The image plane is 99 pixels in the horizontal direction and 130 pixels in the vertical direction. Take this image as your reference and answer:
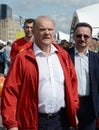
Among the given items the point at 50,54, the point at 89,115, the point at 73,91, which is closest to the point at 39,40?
the point at 50,54

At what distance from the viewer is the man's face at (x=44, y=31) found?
3.90m

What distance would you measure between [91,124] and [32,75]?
1461mm

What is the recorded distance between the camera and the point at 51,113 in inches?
156

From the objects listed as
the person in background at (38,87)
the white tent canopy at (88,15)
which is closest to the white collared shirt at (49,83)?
the person in background at (38,87)

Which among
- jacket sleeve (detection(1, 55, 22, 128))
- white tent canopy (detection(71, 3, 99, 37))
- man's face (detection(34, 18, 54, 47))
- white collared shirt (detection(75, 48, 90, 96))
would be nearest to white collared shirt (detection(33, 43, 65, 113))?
man's face (detection(34, 18, 54, 47))

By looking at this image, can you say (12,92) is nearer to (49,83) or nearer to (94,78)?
(49,83)

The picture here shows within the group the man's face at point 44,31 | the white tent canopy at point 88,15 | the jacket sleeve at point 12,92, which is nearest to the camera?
the jacket sleeve at point 12,92

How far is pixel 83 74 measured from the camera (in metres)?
4.80

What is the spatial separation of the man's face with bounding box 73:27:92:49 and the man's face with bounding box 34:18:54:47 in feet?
3.00

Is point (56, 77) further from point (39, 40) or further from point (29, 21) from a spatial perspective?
point (29, 21)

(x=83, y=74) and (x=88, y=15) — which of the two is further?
(x=88, y=15)

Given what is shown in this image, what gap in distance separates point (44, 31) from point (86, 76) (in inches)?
43.6

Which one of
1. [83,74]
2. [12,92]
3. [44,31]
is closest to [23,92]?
[12,92]

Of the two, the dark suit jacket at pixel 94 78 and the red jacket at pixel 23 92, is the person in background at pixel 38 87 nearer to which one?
the red jacket at pixel 23 92
